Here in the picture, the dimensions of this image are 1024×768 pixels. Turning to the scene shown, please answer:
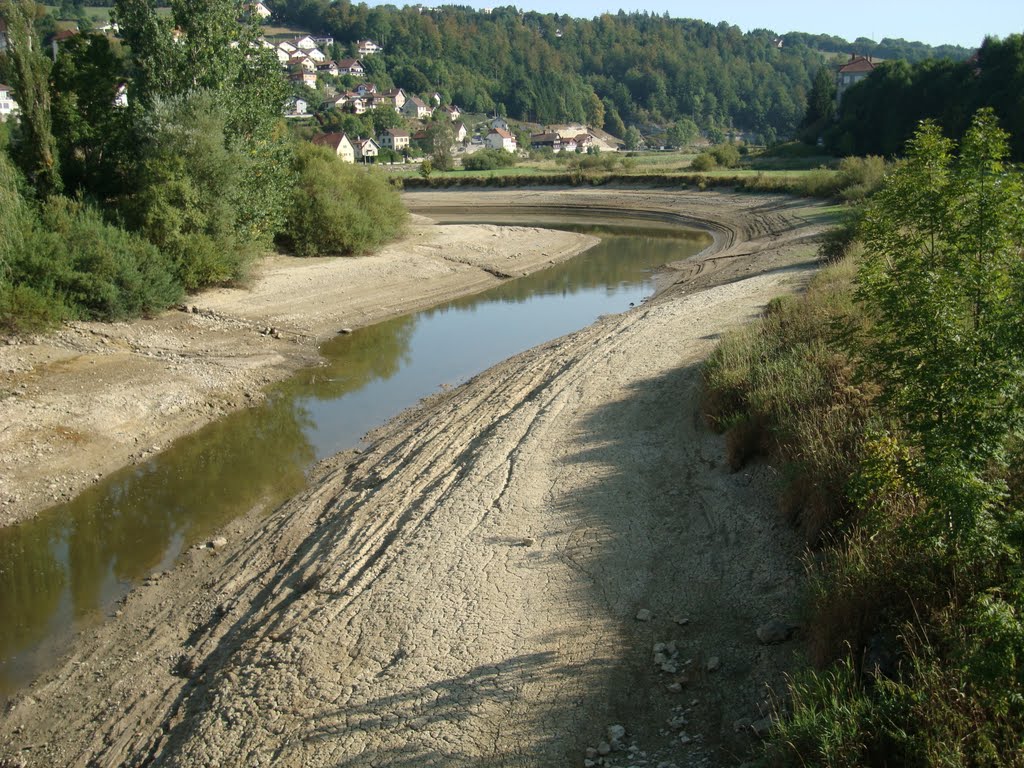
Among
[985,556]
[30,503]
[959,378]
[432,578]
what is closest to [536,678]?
[432,578]

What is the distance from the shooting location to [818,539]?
8578mm

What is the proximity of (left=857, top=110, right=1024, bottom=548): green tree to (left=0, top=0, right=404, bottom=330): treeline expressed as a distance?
762 inches

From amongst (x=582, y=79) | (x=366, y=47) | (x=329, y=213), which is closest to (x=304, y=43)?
(x=366, y=47)

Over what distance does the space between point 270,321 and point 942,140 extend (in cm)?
2092

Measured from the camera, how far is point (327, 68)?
173m

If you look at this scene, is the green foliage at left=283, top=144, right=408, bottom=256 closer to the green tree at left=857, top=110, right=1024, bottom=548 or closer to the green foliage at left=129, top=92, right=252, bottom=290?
the green foliage at left=129, top=92, right=252, bottom=290

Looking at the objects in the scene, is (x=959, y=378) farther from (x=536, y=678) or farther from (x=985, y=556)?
(x=536, y=678)

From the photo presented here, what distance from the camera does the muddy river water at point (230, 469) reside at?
11.2m

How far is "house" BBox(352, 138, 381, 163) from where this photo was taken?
105750 mm

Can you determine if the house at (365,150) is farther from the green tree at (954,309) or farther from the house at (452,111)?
the green tree at (954,309)

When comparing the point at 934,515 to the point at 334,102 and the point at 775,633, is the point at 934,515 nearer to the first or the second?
the point at 775,633

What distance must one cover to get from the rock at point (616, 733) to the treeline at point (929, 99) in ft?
172

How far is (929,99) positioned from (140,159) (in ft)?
189

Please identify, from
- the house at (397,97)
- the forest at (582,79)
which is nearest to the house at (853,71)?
the forest at (582,79)
